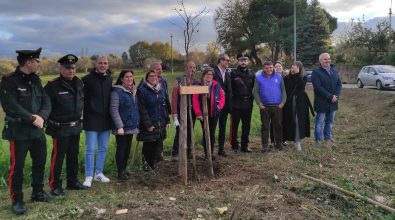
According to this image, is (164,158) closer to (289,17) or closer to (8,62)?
(8,62)

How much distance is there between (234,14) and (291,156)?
49.5m

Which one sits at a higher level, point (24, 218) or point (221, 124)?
point (221, 124)

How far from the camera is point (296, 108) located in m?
9.20

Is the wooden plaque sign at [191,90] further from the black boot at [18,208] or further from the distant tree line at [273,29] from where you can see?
the distant tree line at [273,29]

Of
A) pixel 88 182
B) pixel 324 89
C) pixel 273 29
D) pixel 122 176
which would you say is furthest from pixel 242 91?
pixel 273 29

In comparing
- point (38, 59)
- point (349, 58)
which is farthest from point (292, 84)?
point (349, 58)

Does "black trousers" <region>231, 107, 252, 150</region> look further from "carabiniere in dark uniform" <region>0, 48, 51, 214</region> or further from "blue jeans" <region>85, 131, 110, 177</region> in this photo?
"carabiniere in dark uniform" <region>0, 48, 51, 214</region>

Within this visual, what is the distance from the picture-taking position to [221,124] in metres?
8.66

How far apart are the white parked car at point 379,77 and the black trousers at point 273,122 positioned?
1757 centimetres

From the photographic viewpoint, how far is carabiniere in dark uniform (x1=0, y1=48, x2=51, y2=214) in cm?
536

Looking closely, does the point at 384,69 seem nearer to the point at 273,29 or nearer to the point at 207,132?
the point at 207,132

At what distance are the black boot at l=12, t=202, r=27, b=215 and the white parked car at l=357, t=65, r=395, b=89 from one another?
22709 millimetres

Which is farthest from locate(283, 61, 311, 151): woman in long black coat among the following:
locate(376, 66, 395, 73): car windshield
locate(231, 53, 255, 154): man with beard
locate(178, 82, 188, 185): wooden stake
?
locate(376, 66, 395, 73): car windshield

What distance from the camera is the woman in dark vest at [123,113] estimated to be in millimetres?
6800
